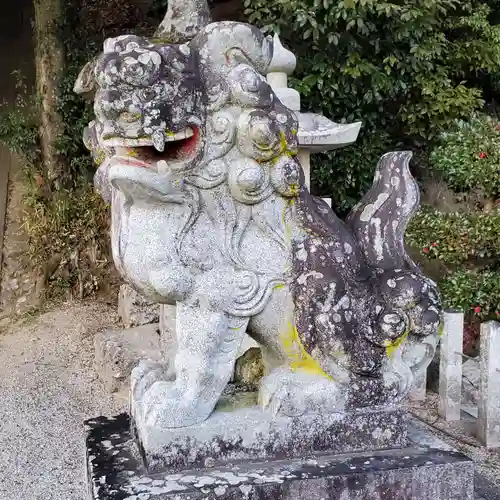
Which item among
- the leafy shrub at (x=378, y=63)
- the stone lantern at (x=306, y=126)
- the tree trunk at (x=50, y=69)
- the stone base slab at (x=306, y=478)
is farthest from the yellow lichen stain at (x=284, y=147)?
the tree trunk at (x=50, y=69)

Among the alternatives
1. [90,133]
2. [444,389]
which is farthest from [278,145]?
[444,389]

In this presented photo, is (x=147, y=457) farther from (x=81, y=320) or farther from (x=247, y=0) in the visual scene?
(x=81, y=320)

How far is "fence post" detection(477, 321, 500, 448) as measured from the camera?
11.2 ft

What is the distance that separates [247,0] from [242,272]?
3.75m

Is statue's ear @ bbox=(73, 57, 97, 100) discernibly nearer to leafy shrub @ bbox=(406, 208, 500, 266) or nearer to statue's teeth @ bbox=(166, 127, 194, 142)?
statue's teeth @ bbox=(166, 127, 194, 142)

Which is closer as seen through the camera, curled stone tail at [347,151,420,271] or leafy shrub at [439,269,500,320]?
curled stone tail at [347,151,420,271]

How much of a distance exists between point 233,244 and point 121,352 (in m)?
3.30

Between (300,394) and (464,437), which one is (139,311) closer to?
(464,437)

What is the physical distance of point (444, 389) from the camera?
3924 mm

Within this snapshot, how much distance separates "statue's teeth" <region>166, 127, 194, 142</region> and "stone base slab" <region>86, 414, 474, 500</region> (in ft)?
2.72

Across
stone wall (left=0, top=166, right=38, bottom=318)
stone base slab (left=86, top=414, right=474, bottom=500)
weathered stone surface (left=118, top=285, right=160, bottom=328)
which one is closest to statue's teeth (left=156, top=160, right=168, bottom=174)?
stone base slab (left=86, top=414, right=474, bottom=500)

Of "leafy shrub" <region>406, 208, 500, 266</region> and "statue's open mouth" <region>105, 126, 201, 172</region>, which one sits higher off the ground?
"statue's open mouth" <region>105, 126, 201, 172</region>

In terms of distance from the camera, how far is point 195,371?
163 cm

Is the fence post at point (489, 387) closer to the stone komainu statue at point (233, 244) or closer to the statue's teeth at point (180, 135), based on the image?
the stone komainu statue at point (233, 244)
